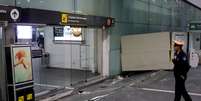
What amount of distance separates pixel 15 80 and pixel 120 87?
4.39 meters

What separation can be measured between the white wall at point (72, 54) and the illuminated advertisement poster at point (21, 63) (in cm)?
465

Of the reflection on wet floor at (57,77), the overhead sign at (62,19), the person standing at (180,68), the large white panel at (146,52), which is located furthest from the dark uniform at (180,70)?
the large white panel at (146,52)

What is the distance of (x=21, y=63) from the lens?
7062mm

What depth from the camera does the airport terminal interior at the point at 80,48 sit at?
7.33m

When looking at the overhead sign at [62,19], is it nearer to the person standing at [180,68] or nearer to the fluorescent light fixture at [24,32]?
the fluorescent light fixture at [24,32]

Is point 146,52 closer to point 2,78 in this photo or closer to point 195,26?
point 2,78

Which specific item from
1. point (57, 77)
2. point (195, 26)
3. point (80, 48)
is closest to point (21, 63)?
point (57, 77)

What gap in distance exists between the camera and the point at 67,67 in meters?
12.6

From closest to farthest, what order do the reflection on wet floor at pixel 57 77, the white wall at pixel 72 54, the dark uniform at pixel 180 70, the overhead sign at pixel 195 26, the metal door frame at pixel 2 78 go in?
the metal door frame at pixel 2 78 → the dark uniform at pixel 180 70 → the reflection on wet floor at pixel 57 77 → the white wall at pixel 72 54 → the overhead sign at pixel 195 26

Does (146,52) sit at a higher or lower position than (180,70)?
higher

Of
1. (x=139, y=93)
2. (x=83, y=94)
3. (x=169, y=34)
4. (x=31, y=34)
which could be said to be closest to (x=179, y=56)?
(x=139, y=93)

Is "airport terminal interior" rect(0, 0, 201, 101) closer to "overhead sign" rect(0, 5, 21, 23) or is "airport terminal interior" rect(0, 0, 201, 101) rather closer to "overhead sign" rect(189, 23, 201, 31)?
"overhead sign" rect(0, 5, 21, 23)

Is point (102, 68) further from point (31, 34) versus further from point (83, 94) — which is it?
point (31, 34)

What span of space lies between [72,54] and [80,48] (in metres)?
0.54
